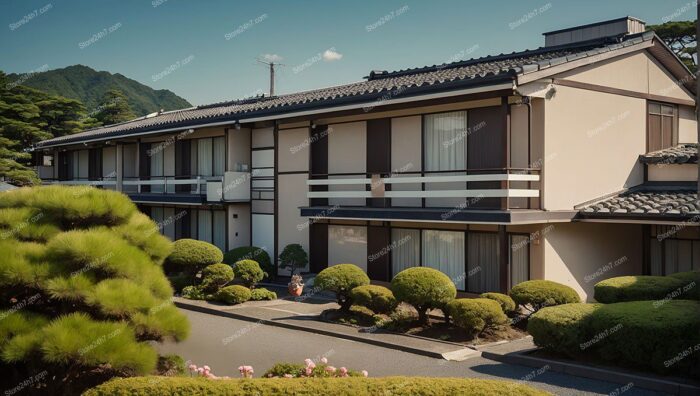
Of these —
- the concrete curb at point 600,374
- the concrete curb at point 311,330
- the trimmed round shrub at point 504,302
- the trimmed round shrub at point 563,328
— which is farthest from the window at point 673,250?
the concrete curb at point 311,330

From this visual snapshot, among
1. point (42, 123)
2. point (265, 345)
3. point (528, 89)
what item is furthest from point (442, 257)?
point (42, 123)

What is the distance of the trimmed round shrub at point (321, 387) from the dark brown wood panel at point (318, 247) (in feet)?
44.7

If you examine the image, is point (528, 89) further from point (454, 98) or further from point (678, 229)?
point (678, 229)

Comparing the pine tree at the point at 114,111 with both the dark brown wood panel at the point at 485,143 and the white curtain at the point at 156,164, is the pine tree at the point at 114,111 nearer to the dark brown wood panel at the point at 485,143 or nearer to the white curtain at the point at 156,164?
the white curtain at the point at 156,164

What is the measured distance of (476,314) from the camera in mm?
13336

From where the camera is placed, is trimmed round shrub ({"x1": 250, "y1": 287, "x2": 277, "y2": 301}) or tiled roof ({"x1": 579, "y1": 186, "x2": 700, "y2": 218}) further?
trimmed round shrub ({"x1": 250, "y1": 287, "x2": 277, "y2": 301})

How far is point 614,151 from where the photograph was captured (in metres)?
19.1

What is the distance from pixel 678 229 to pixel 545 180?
4.09 m

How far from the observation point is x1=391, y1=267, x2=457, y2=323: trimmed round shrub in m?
14.3

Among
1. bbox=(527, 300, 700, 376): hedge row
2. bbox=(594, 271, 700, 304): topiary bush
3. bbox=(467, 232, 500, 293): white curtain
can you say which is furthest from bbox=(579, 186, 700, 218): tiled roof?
bbox=(527, 300, 700, 376): hedge row

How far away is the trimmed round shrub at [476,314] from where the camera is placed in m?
13.3

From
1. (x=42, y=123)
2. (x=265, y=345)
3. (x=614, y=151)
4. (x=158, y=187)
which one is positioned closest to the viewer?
(x=265, y=345)

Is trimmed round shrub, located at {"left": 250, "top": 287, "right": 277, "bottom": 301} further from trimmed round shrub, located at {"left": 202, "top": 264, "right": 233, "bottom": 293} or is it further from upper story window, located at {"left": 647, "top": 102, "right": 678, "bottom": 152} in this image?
upper story window, located at {"left": 647, "top": 102, "right": 678, "bottom": 152}

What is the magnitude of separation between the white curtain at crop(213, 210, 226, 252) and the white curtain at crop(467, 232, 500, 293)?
11.5 m
